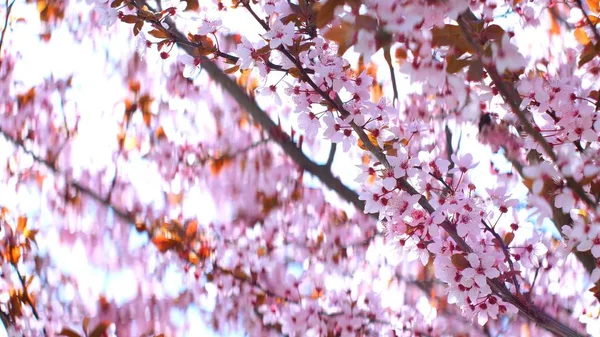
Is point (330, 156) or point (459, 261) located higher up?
point (330, 156)

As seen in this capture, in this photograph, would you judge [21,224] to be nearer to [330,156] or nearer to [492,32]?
[330,156]

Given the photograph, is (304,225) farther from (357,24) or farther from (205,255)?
(357,24)

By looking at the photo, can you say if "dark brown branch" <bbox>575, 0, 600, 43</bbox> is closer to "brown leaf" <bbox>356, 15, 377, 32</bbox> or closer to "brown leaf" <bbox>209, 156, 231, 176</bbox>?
"brown leaf" <bbox>356, 15, 377, 32</bbox>

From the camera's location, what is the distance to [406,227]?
6.17 feet

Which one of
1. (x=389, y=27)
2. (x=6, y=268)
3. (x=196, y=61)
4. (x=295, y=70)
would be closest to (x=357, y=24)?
(x=389, y=27)

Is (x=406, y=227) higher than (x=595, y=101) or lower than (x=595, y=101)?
lower

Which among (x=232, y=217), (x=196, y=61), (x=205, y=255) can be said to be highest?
(x=232, y=217)

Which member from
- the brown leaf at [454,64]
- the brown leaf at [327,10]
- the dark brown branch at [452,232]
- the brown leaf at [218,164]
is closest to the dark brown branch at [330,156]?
the brown leaf at [218,164]

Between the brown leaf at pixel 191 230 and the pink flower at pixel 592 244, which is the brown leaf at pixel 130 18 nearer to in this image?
the pink flower at pixel 592 244

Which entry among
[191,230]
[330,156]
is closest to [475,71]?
[330,156]

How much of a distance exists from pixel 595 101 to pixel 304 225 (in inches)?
126

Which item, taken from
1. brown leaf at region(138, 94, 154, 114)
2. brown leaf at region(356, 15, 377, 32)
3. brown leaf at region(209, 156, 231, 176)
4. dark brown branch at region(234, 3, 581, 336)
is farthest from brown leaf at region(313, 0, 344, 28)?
brown leaf at region(138, 94, 154, 114)

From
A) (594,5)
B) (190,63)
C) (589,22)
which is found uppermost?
(594,5)

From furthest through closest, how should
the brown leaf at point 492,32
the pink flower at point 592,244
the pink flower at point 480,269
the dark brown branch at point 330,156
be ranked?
1. the dark brown branch at point 330,156
2. the pink flower at point 480,269
3. the pink flower at point 592,244
4. the brown leaf at point 492,32
